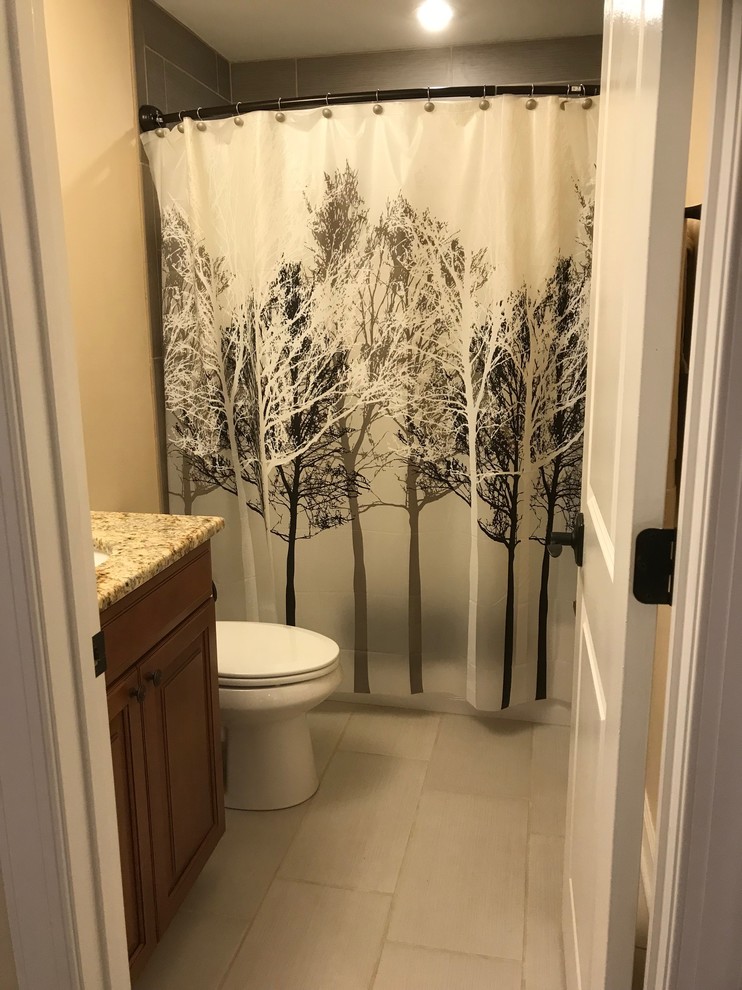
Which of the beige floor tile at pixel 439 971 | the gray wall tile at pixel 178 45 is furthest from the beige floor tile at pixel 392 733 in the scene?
the gray wall tile at pixel 178 45

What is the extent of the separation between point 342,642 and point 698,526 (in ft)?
6.68

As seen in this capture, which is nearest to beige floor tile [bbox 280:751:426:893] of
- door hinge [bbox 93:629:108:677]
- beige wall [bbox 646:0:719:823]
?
beige wall [bbox 646:0:719:823]

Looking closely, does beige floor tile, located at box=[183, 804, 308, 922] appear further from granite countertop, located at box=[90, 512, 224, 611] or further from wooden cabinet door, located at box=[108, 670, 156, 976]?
granite countertop, located at box=[90, 512, 224, 611]

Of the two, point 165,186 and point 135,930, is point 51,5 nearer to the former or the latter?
point 165,186

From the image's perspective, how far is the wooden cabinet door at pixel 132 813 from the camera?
1402 millimetres

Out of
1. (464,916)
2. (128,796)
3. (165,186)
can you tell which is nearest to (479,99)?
(165,186)

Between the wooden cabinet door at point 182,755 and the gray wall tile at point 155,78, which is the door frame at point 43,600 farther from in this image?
the gray wall tile at point 155,78

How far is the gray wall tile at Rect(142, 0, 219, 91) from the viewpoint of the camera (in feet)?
7.70

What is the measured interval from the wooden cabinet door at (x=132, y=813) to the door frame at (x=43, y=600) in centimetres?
30

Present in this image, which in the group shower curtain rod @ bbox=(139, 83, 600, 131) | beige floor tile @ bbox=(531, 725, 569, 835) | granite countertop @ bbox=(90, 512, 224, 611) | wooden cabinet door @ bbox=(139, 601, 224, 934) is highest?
shower curtain rod @ bbox=(139, 83, 600, 131)

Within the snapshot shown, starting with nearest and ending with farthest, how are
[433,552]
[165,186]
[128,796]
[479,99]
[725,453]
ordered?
[725,453] → [128,796] → [479,99] → [165,186] → [433,552]

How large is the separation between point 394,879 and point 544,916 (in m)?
0.37

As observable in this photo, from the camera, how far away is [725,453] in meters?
0.71

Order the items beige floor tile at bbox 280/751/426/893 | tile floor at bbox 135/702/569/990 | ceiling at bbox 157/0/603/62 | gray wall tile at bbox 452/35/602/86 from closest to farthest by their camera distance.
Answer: tile floor at bbox 135/702/569/990
beige floor tile at bbox 280/751/426/893
ceiling at bbox 157/0/603/62
gray wall tile at bbox 452/35/602/86
